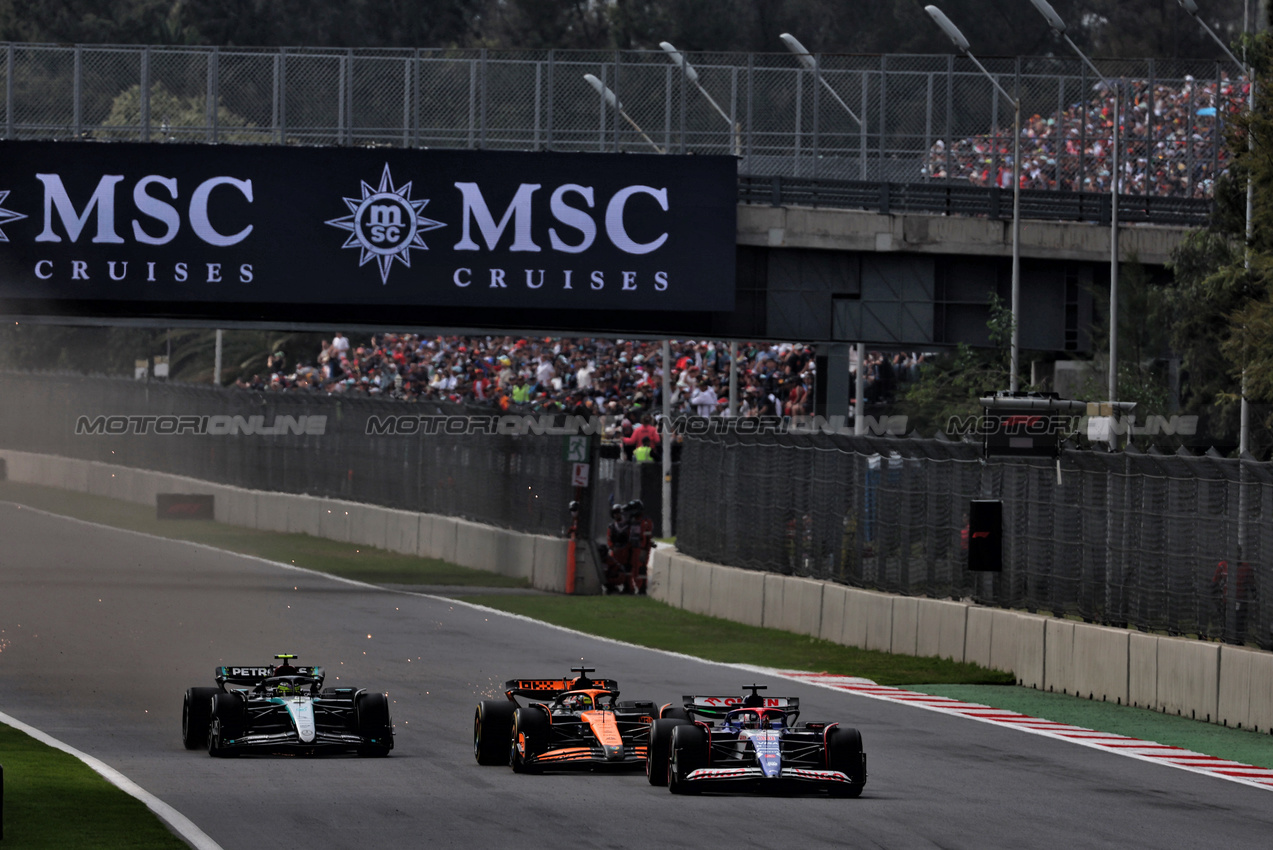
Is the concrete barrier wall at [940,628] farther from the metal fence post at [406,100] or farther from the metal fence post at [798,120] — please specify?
the metal fence post at [406,100]

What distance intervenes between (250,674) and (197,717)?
0.58 meters

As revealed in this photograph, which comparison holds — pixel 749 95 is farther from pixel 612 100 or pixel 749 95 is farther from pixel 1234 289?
pixel 1234 289

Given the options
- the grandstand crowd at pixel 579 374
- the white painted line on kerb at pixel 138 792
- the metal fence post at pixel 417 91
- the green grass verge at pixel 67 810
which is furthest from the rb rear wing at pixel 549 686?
the grandstand crowd at pixel 579 374

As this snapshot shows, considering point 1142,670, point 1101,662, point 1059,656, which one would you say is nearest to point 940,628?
point 1059,656

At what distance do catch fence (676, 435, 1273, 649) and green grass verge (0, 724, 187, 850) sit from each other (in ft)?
34.2

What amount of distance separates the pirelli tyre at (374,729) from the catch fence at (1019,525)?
26.4 feet

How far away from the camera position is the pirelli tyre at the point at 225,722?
15.1 metres

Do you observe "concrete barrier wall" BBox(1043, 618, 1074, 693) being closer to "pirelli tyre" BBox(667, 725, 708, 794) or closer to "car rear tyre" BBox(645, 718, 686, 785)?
"car rear tyre" BBox(645, 718, 686, 785)

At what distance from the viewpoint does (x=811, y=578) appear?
2889 centimetres

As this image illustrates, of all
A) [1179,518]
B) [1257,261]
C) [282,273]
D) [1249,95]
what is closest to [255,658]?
[1179,518]

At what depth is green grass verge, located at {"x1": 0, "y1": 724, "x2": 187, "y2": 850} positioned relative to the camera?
11312mm

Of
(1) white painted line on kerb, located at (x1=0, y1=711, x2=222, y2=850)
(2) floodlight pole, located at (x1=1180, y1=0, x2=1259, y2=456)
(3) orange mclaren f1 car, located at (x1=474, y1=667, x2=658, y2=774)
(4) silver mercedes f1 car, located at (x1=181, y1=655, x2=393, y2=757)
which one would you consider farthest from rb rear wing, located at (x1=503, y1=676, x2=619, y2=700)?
(2) floodlight pole, located at (x1=1180, y1=0, x2=1259, y2=456)

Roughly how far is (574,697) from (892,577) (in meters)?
12.0

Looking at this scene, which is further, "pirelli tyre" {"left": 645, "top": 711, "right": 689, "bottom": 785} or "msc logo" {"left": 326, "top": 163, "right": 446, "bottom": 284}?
"msc logo" {"left": 326, "top": 163, "right": 446, "bottom": 284}
